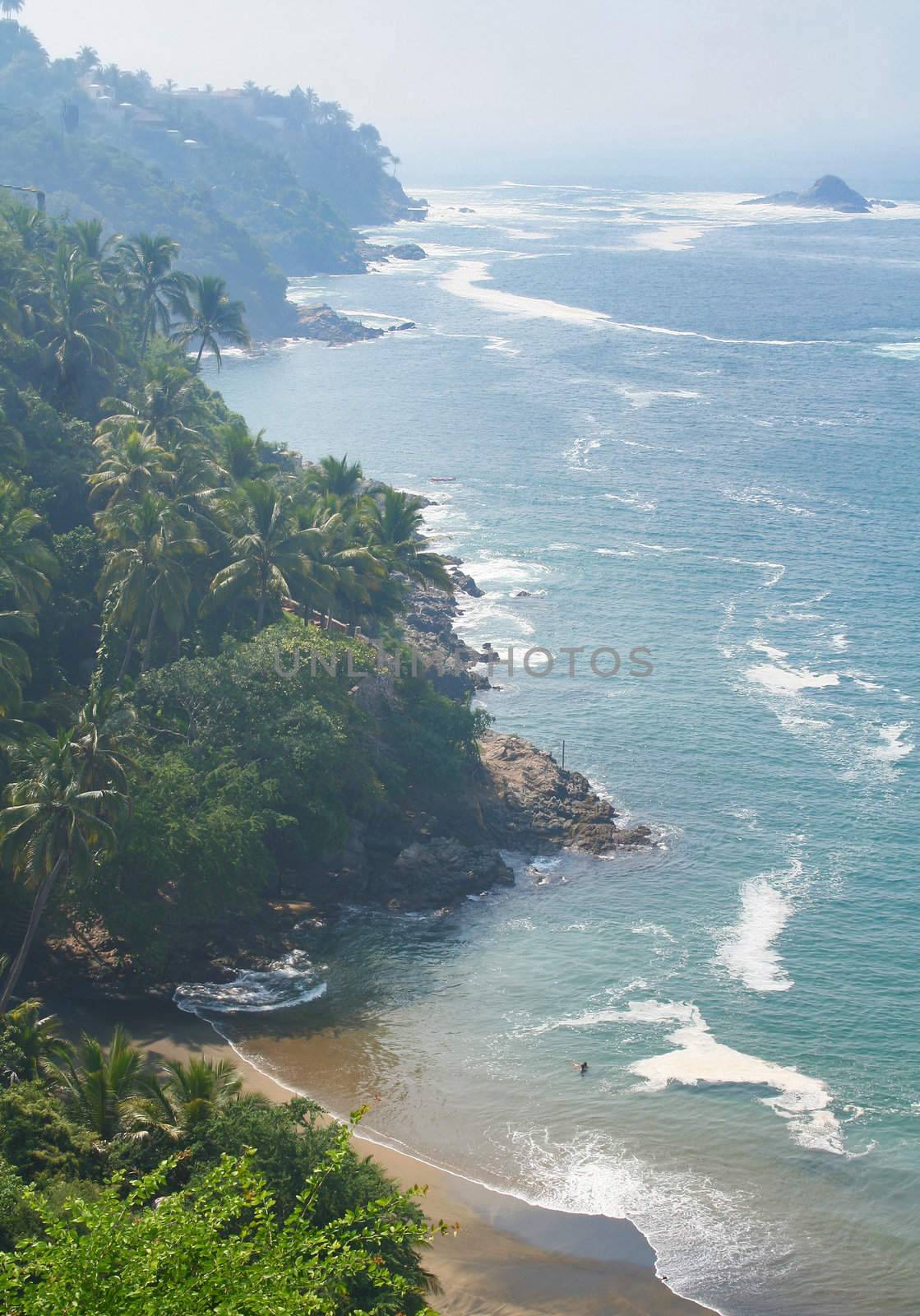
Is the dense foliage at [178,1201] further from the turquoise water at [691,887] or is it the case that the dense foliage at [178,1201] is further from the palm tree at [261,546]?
the palm tree at [261,546]

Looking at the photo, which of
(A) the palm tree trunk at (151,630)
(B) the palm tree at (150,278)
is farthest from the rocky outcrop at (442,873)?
(B) the palm tree at (150,278)

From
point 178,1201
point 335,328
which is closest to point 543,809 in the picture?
point 178,1201

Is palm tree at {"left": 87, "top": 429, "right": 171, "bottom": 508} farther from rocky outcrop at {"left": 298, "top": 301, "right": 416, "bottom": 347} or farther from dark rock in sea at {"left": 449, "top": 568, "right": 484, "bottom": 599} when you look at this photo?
rocky outcrop at {"left": 298, "top": 301, "right": 416, "bottom": 347}

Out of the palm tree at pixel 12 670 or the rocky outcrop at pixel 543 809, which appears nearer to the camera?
the palm tree at pixel 12 670

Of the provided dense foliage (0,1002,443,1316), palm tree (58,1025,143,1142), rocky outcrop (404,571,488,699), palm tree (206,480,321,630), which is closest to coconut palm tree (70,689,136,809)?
dense foliage (0,1002,443,1316)

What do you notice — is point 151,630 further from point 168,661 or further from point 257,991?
point 257,991
